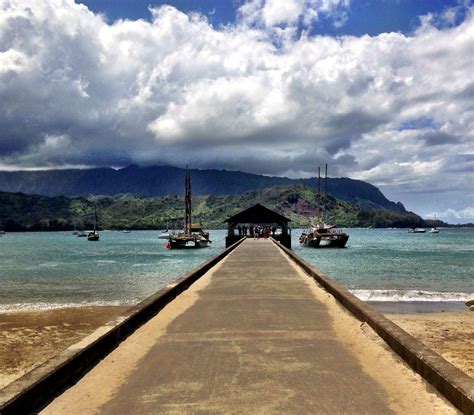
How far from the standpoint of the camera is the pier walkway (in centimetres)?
534

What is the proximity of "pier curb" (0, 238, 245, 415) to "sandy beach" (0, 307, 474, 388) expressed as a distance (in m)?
3.34

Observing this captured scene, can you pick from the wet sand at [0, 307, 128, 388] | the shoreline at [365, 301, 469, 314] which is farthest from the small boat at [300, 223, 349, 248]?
the wet sand at [0, 307, 128, 388]

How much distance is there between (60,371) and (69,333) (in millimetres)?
10852

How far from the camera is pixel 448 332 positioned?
49.8ft

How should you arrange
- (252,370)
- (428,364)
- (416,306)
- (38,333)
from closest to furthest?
(428,364), (252,370), (38,333), (416,306)

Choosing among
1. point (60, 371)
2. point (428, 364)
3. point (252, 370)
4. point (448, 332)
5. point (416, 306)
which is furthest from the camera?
point (416, 306)

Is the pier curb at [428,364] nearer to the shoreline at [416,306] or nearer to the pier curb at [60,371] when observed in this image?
the pier curb at [60,371]

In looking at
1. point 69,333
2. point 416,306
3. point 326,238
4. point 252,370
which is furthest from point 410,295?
point 326,238

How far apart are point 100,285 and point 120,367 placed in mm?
26203

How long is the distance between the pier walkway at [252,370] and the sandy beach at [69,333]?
3.22 metres

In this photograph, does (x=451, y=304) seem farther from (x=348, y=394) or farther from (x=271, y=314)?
(x=348, y=394)

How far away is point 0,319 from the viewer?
1933 centimetres

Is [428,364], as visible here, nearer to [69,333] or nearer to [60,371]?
[60,371]

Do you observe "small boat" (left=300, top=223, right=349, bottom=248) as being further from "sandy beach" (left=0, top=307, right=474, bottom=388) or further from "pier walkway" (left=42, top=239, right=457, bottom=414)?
"pier walkway" (left=42, top=239, right=457, bottom=414)
